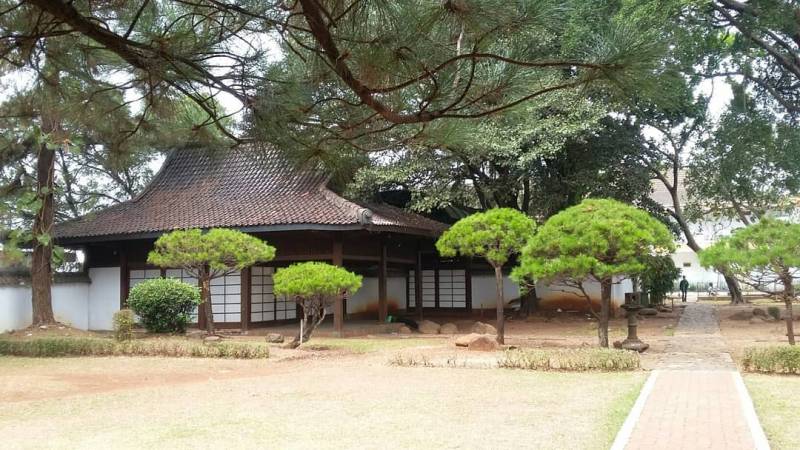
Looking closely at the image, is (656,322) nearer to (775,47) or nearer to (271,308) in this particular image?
(775,47)

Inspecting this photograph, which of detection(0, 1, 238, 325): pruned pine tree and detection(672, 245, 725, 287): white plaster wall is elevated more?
detection(0, 1, 238, 325): pruned pine tree

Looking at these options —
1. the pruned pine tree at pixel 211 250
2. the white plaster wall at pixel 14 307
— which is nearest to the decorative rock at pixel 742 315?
the pruned pine tree at pixel 211 250

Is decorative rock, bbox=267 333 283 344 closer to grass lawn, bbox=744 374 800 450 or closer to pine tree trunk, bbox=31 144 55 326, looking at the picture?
pine tree trunk, bbox=31 144 55 326

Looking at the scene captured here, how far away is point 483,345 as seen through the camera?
12023 millimetres

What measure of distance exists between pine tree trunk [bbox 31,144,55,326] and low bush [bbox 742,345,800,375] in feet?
44.9

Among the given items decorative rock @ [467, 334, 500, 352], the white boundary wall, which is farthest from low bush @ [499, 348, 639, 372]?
the white boundary wall

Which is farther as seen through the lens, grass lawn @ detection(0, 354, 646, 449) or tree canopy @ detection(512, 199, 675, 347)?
tree canopy @ detection(512, 199, 675, 347)

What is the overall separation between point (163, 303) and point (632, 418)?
36.4 feet

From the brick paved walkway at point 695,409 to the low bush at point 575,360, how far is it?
0.47 meters

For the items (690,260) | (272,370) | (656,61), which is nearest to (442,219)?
(272,370)

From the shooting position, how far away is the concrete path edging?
201 inches

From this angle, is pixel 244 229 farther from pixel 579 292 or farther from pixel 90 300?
pixel 579 292

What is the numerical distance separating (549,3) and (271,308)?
48.6 feet

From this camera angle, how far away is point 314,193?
1616 cm
